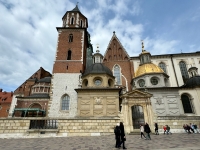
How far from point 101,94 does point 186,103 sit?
13253mm

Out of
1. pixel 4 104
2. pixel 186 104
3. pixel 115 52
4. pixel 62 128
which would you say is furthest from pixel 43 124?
pixel 4 104

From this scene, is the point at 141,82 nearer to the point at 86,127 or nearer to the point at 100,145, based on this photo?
the point at 86,127

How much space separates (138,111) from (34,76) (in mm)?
30753

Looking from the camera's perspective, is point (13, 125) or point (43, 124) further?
point (43, 124)

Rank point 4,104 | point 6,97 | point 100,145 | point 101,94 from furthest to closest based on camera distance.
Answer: point 6,97, point 4,104, point 101,94, point 100,145

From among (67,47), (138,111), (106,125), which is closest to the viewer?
(106,125)

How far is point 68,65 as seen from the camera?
2397 cm

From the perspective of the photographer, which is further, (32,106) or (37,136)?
(32,106)

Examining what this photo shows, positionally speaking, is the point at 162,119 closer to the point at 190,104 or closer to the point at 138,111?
the point at 138,111

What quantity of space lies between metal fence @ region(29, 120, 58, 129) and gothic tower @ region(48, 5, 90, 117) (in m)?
8.01

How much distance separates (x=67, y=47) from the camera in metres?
25.7

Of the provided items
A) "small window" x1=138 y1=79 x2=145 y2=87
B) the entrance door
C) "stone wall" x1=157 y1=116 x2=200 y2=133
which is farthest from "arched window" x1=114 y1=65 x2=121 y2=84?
"stone wall" x1=157 y1=116 x2=200 y2=133

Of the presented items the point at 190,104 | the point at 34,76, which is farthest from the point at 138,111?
the point at 34,76

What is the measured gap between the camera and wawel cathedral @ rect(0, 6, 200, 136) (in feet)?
39.8
